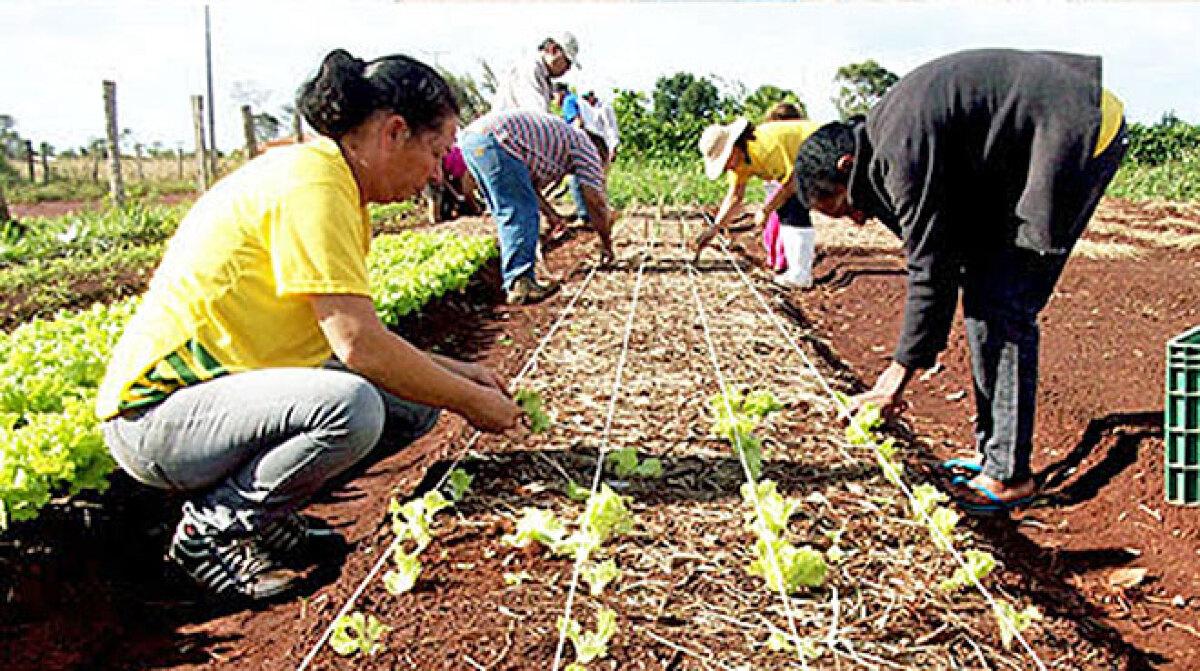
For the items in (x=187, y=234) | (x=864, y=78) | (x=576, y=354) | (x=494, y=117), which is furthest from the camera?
(x=864, y=78)

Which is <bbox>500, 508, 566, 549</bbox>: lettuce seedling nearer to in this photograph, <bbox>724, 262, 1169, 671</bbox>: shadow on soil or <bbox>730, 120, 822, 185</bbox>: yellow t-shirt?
<bbox>724, 262, 1169, 671</bbox>: shadow on soil

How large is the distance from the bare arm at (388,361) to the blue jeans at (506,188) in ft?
11.5

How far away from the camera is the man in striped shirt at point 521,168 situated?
6.08 m

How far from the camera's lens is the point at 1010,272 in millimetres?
3352

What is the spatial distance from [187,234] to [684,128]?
75.3 ft

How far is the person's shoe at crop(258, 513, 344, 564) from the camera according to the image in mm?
2830

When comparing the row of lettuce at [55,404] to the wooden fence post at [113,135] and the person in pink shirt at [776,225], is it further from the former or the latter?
the wooden fence post at [113,135]

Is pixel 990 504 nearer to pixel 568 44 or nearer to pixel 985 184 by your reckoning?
pixel 985 184

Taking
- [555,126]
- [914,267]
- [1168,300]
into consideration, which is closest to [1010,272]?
[914,267]

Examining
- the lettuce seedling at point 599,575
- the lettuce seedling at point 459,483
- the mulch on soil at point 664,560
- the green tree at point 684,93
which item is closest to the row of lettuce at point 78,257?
the mulch on soil at point 664,560

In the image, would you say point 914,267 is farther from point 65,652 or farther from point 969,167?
point 65,652

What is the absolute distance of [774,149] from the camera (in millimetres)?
6363

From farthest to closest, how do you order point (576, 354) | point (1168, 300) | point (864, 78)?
point (864, 78)
point (1168, 300)
point (576, 354)

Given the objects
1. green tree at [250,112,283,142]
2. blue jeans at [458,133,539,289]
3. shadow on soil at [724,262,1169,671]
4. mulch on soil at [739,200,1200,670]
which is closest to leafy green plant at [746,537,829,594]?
shadow on soil at [724,262,1169,671]
